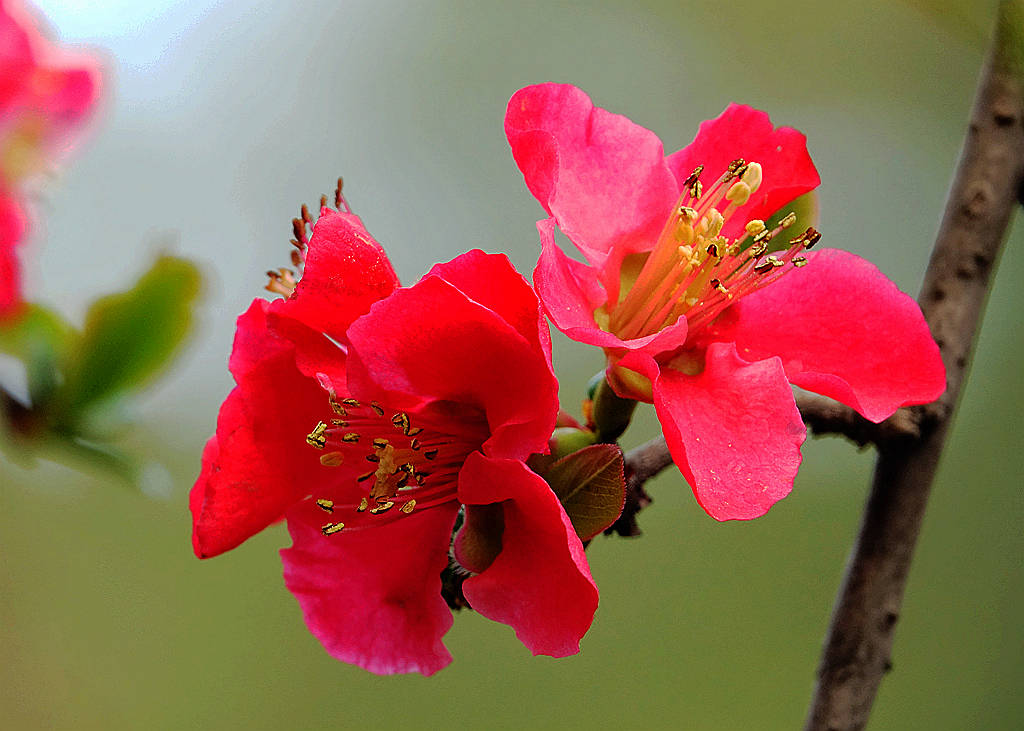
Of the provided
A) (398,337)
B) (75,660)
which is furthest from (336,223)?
(75,660)

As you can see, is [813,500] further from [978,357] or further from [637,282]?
[637,282]

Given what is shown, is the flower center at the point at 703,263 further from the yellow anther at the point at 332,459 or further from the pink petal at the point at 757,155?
the yellow anther at the point at 332,459

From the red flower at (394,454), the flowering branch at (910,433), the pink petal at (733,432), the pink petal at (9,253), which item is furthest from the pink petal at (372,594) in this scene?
the pink petal at (9,253)

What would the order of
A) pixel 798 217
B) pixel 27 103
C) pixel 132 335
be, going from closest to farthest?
pixel 798 217
pixel 132 335
pixel 27 103

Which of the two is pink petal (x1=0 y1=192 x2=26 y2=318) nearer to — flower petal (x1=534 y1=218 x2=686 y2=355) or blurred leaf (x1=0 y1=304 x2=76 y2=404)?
blurred leaf (x1=0 y1=304 x2=76 y2=404)

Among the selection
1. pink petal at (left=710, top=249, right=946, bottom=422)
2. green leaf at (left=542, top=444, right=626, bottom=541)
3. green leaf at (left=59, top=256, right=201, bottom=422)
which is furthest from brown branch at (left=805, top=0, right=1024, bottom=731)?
green leaf at (left=59, top=256, right=201, bottom=422)

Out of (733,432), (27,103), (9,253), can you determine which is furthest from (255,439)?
(27,103)

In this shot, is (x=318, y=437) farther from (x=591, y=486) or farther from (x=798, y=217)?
(x=798, y=217)
